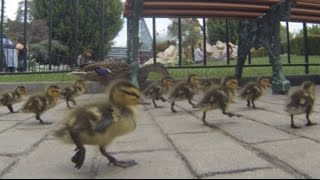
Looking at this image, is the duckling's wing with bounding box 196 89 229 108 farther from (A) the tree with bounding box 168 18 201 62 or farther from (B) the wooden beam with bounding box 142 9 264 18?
(A) the tree with bounding box 168 18 201 62

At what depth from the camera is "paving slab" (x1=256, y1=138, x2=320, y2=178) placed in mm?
3184

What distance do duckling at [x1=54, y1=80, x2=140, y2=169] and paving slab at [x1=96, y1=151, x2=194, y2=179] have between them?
→ 0.09 m

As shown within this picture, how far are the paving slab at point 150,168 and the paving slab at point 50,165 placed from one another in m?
0.11

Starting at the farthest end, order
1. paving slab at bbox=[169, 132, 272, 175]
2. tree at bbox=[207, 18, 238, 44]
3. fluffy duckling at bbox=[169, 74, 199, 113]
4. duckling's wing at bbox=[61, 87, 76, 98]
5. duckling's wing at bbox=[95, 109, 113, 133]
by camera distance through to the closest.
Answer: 1. tree at bbox=[207, 18, 238, 44]
2. duckling's wing at bbox=[61, 87, 76, 98]
3. fluffy duckling at bbox=[169, 74, 199, 113]
4. paving slab at bbox=[169, 132, 272, 175]
5. duckling's wing at bbox=[95, 109, 113, 133]

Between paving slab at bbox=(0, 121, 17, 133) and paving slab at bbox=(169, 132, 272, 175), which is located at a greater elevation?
paving slab at bbox=(0, 121, 17, 133)

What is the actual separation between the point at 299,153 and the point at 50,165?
1.75 m

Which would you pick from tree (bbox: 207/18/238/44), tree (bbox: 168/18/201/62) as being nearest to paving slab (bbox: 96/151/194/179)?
tree (bbox: 207/18/238/44)

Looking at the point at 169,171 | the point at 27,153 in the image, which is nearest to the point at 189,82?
the point at 27,153

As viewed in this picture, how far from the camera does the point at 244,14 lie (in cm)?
857

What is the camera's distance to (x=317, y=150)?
3.70 meters

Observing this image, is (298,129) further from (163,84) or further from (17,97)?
(17,97)

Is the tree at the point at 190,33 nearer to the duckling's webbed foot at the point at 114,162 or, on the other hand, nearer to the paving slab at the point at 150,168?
the paving slab at the point at 150,168

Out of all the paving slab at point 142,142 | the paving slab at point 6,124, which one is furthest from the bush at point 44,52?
the paving slab at point 142,142

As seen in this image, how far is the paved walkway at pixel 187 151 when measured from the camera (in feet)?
10.4
